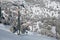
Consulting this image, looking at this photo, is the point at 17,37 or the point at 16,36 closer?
the point at 17,37

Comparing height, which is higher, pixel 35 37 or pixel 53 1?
pixel 53 1

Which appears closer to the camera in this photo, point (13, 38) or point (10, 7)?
point (13, 38)

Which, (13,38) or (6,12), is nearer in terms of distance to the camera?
(13,38)

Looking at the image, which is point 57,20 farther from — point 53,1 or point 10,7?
point 53,1

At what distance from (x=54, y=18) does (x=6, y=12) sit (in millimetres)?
2705

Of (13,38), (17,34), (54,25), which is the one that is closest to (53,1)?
(54,25)

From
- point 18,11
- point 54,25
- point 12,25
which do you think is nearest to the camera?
point 12,25

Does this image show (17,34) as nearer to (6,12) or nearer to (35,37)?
(35,37)

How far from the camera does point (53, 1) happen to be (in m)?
18.8

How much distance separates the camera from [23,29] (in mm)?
12812

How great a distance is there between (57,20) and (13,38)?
508 cm

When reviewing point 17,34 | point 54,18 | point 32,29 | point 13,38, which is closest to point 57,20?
point 54,18

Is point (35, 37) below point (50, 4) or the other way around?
below

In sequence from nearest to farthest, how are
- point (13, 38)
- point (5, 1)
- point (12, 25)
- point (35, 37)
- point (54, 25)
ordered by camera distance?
point (13, 38) < point (35, 37) < point (12, 25) < point (54, 25) < point (5, 1)
